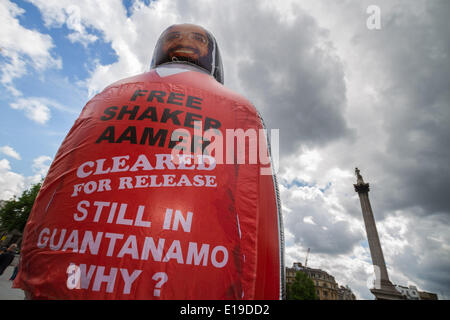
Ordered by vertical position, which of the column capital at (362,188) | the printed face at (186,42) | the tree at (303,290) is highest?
the column capital at (362,188)

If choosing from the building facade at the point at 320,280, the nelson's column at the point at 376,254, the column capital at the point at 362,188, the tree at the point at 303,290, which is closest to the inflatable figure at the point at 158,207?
the nelson's column at the point at 376,254

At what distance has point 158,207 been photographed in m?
1.52

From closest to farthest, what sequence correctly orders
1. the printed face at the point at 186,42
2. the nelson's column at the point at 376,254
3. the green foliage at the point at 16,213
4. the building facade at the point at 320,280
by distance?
the printed face at the point at 186,42, the nelson's column at the point at 376,254, the green foliage at the point at 16,213, the building facade at the point at 320,280

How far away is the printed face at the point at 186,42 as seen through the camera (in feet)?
9.69

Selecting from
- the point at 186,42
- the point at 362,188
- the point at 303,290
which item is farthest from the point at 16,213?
the point at 362,188

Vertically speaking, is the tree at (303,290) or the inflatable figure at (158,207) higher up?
the inflatable figure at (158,207)

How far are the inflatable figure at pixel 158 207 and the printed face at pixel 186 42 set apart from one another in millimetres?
1045

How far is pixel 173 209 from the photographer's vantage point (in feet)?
5.00

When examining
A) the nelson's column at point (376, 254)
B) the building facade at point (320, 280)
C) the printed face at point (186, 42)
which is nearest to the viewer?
the printed face at point (186, 42)

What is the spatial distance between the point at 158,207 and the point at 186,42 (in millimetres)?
2579

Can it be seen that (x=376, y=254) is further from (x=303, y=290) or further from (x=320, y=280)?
(x=320, y=280)

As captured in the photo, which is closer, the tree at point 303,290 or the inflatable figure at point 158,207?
the inflatable figure at point 158,207

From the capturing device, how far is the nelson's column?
16.0m

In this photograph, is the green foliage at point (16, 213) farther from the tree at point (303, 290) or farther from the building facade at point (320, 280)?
the building facade at point (320, 280)
